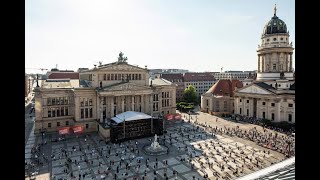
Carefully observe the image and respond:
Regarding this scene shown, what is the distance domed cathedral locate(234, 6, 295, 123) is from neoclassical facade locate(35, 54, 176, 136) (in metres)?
34.3

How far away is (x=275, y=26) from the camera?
280 ft

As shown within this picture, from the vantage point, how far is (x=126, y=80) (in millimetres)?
70875

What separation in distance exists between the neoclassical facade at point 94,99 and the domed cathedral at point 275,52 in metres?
44.2

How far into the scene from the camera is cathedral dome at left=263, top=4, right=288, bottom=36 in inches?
3322

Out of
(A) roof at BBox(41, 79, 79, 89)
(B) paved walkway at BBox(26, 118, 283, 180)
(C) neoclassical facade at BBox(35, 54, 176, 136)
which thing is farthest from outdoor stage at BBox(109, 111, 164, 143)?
(A) roof at BBox(41, 79, 79, 89)

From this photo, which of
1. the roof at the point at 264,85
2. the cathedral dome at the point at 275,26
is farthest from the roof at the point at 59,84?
the cathedral dome at the point at 275,26

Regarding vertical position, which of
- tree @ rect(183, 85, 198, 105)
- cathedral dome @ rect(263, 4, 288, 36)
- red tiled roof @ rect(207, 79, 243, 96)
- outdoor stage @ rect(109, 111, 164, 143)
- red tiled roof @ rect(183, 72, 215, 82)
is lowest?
outdoor stage @ rect(109, 111, 164, 143)

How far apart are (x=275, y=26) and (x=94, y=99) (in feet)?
226

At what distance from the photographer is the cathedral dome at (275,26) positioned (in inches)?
3322

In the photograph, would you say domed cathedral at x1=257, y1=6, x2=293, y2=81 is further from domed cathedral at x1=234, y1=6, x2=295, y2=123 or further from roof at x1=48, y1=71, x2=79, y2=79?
roof at x1=48, y1=71, x2=79, y2=79

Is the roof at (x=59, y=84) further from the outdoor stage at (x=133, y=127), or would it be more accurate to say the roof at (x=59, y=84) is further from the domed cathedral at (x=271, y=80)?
the domed cathedral at (x=271, y=80)

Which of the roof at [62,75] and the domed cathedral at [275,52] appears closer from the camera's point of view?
the domed cathedral at [275,52]

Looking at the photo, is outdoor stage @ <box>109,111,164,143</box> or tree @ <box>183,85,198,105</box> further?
tree @ <box>183,85,198,105</box>
